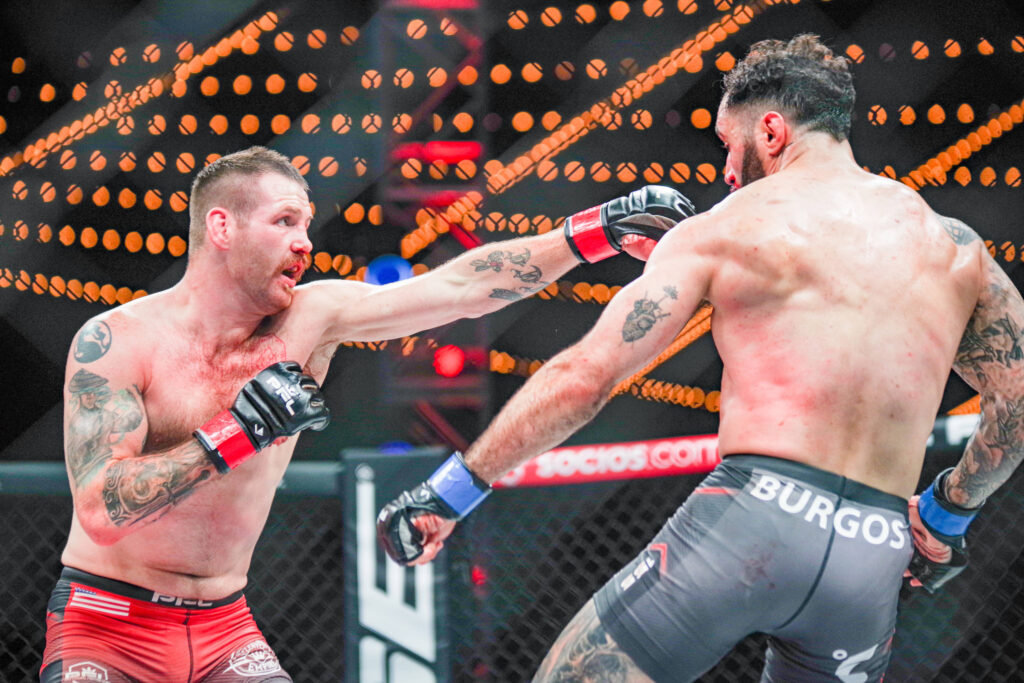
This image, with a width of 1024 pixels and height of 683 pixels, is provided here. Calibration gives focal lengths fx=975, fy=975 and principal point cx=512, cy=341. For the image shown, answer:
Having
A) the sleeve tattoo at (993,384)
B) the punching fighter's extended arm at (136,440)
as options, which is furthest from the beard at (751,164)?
the punching fighter's extended arm at (136,440)

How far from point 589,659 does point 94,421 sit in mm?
1041

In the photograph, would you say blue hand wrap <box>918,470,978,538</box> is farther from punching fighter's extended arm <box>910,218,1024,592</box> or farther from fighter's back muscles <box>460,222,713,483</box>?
fighter's back muscles <box>460,222,713,483</box>

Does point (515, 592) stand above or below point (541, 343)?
below

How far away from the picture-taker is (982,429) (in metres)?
1.82

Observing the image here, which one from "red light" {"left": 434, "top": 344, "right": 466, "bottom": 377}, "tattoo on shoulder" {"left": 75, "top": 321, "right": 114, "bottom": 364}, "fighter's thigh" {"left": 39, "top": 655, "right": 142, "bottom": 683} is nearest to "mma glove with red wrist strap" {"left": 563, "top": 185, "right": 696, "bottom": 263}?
"red light" {"left": 434, "top": 344, "right": 466, "bottom": 377}

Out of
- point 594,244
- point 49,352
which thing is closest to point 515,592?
point 594,244

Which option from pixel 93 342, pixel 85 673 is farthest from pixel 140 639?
pixel 93 342

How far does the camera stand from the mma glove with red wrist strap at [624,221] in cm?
214

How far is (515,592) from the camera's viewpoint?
8.41 ft

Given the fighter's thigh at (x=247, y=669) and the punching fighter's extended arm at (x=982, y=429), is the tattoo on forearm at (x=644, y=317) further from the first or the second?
the fighter's thigh at (x=247, y=669)

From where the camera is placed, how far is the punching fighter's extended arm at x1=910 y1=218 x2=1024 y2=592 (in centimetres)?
168

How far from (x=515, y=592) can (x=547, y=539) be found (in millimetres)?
168

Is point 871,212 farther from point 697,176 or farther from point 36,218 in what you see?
point 36,218

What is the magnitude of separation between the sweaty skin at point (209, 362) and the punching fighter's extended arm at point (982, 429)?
2.81 ft
